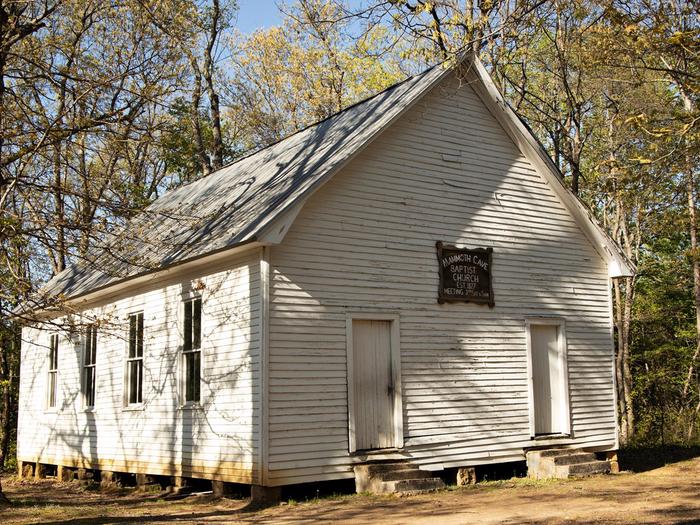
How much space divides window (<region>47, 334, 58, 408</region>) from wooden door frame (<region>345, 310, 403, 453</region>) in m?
9.46

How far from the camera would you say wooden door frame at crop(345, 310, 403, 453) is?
42.8 feet

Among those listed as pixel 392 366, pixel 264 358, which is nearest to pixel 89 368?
pixel 264 358

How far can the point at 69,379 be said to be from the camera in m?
18.9

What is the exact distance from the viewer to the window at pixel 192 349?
1420 cm

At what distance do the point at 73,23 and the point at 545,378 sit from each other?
13105 millimetres

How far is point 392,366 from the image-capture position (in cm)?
1378

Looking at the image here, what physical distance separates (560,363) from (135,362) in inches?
320

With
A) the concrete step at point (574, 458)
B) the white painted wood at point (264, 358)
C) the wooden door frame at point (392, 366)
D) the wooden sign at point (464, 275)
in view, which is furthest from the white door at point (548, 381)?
the white painted wood at point (264, 358)

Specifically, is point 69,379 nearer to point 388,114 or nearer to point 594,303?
point 388,114

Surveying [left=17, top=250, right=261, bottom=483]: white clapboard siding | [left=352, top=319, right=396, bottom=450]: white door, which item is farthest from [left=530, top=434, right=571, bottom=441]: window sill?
[left=17, top=250, right=261, bottom=483]: white clapboard siding

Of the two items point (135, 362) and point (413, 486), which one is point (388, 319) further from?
point (135, 362)

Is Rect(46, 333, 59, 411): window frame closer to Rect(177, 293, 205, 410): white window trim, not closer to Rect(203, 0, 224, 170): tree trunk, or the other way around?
Rect(177, 293, 205, 410): white window trim

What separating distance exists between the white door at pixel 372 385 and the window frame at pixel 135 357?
182 inches

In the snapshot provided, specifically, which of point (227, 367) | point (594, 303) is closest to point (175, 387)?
point (227, 367)
